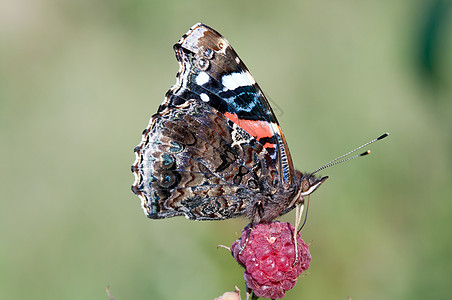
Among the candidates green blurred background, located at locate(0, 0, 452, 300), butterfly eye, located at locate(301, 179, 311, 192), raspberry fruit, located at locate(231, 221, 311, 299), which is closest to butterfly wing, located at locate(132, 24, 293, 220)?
butterfly eye, located at locate(301, 179, 311, 192)

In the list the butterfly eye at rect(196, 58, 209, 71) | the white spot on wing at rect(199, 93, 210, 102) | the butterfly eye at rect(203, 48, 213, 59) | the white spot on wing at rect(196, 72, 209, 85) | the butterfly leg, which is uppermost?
the butterfly eye at rect(203, 48, 213, 59)

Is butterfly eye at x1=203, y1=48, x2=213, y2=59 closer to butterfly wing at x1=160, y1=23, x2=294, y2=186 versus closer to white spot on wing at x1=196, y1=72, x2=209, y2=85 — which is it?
butterfly wing at x1=160, y1=23, x2=294, y2=186

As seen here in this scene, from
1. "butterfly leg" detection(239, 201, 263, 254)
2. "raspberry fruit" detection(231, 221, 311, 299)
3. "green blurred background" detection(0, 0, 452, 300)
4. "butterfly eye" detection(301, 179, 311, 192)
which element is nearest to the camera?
"raspberry fruit" detection(231, 221, 311, 299)

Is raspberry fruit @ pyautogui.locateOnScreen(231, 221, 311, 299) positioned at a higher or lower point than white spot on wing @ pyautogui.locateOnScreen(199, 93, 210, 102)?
lower

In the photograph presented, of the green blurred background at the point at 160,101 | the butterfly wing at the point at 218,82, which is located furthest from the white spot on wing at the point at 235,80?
the green blurred background at the point at 160,101

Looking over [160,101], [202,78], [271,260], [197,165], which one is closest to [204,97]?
[202,78]

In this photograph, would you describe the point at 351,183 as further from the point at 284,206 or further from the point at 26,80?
the point at 26,80

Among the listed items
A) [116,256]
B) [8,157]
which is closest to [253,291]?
[116,256]
